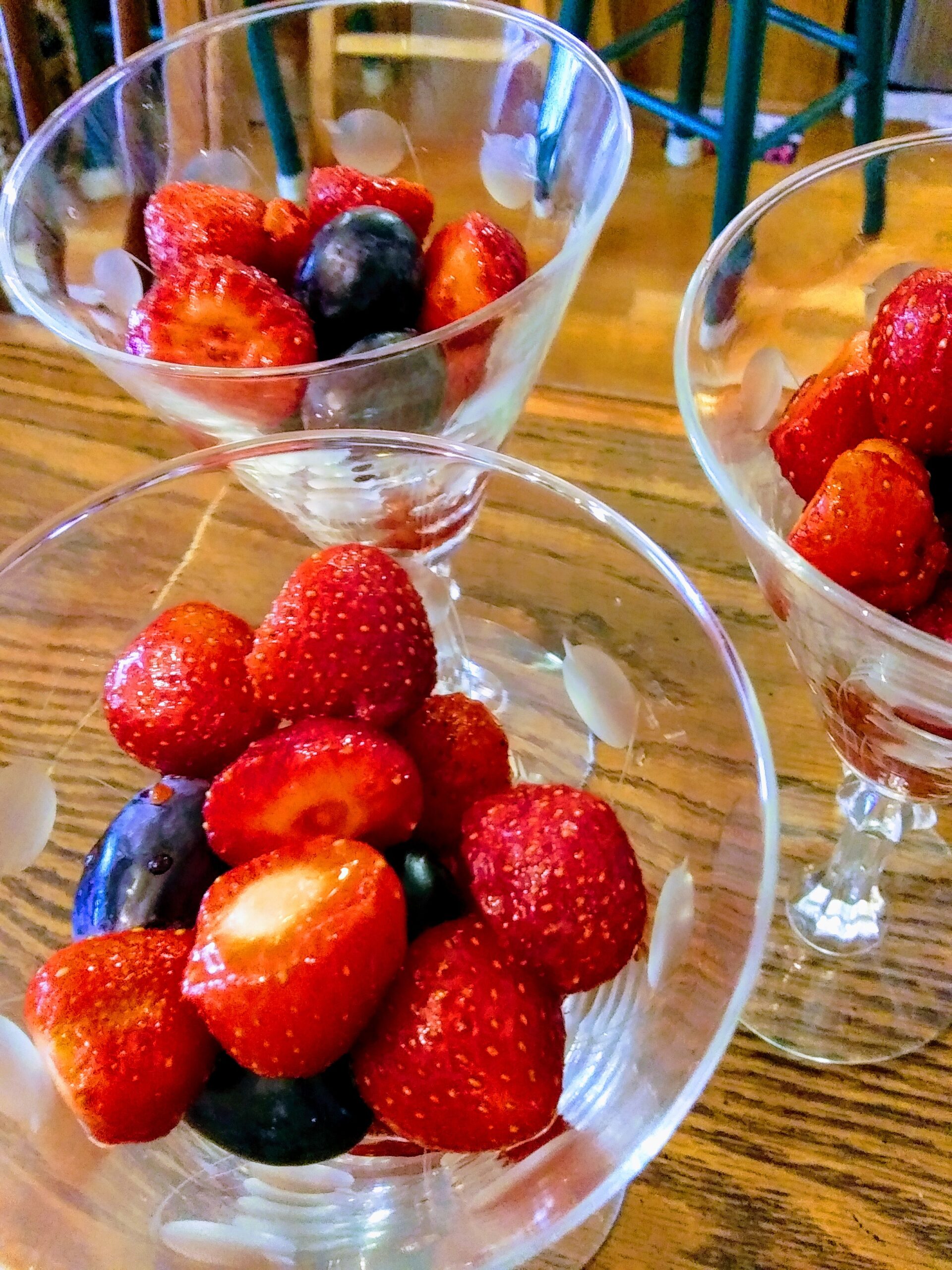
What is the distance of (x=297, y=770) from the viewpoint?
17.6 inches

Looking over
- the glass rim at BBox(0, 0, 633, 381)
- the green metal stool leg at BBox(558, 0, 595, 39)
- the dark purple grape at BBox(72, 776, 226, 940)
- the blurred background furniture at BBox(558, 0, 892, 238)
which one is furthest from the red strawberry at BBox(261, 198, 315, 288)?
the green metal stool leg at BBox(558, 0, 595, 39)

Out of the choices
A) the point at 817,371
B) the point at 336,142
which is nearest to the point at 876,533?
the point at 817,371

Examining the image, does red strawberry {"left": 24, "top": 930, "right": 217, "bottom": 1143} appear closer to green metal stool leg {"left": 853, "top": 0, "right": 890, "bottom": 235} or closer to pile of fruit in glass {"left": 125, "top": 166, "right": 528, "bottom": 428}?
pile of fruit in glass {"left": 125, "top": 166, "right": 528, "bottom": 428}

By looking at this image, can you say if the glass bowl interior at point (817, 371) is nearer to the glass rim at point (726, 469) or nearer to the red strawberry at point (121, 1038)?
the glass rim at point (726, 469)

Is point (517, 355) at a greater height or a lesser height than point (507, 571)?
greater

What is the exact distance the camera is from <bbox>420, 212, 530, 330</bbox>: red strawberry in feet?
1.94

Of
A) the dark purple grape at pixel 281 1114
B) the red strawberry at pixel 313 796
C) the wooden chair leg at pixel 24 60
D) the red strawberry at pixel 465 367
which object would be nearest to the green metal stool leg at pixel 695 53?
the wooden chair leg at pixel 24 60

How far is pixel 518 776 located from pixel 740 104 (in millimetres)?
1073

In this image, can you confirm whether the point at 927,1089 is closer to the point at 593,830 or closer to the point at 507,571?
the point at 593,830

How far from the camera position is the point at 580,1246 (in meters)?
0.48

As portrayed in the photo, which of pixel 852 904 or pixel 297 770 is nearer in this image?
pixel 297 770

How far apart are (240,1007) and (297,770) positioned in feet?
0.33

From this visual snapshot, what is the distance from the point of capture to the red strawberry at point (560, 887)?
1.37 feet

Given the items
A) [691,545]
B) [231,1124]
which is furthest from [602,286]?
[231,1124]
